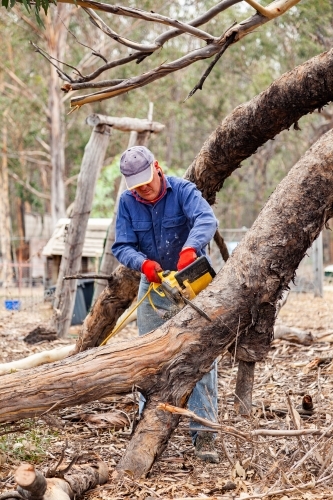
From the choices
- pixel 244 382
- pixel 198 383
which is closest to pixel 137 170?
pixel 198 383

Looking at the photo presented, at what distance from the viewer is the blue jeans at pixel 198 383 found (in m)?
4.88

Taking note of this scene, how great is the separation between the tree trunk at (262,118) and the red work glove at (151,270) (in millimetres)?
1450

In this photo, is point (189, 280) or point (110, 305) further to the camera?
point (110, 305)

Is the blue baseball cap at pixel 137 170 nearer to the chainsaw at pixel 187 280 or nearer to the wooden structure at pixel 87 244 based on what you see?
the chainsaw at pixel 187 280

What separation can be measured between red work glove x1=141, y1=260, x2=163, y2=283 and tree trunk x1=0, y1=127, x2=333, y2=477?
1.22ft

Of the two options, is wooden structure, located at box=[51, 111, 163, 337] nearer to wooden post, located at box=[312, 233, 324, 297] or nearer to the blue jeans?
the blue jeans

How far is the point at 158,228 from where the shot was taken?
4.99m

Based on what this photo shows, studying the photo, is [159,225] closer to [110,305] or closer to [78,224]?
[110,305]

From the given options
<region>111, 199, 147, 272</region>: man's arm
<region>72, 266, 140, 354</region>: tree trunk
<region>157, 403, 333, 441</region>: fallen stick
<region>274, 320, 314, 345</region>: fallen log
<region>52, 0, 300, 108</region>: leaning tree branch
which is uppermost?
<region>52, 0, 300, 108</region>: leaning tree branch

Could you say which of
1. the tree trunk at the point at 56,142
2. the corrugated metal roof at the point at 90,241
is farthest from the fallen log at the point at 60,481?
the tree trunk at the point at 56,142

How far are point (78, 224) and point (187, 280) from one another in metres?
4.75

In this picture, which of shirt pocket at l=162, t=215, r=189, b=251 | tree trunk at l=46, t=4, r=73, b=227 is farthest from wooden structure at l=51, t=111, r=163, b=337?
tree trunk at l=46, t=4, r=73, b=227

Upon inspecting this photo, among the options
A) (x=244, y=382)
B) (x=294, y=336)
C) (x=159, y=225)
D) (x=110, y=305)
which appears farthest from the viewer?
(x=294, y=336)

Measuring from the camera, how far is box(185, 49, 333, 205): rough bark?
508cm
